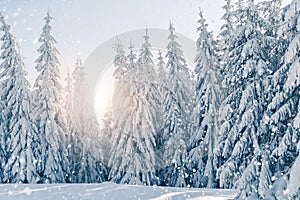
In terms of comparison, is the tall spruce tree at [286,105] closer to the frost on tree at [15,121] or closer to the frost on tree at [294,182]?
the frost on tree at [294,182]

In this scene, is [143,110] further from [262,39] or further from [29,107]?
[262,39]

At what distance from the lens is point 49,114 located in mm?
26016

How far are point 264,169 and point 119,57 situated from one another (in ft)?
60.7

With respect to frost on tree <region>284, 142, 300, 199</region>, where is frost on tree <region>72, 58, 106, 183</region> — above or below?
above

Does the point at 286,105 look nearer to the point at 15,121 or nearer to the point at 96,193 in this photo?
the point at 96,193

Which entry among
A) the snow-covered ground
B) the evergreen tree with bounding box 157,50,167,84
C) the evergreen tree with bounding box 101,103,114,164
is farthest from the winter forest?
the snow-covered ground

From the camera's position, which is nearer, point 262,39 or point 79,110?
point 262,39

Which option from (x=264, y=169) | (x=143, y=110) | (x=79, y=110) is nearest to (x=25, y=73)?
(x=79, y=110)

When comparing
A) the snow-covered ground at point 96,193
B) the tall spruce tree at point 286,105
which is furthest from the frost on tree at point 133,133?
the tall spruce tree at point 286,105

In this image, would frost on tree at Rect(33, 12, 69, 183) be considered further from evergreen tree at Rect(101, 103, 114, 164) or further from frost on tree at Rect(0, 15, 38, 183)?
evergreen tree at Rect(101, 103, 114, 164)

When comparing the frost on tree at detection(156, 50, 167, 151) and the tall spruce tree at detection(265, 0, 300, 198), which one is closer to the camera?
the tall spruce tree at detection(265, 0, 300, 198)

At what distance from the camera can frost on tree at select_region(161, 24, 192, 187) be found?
24.7 m

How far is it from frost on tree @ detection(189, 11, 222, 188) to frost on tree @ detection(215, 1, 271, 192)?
222 inches

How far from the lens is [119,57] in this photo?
28656 millimetres
